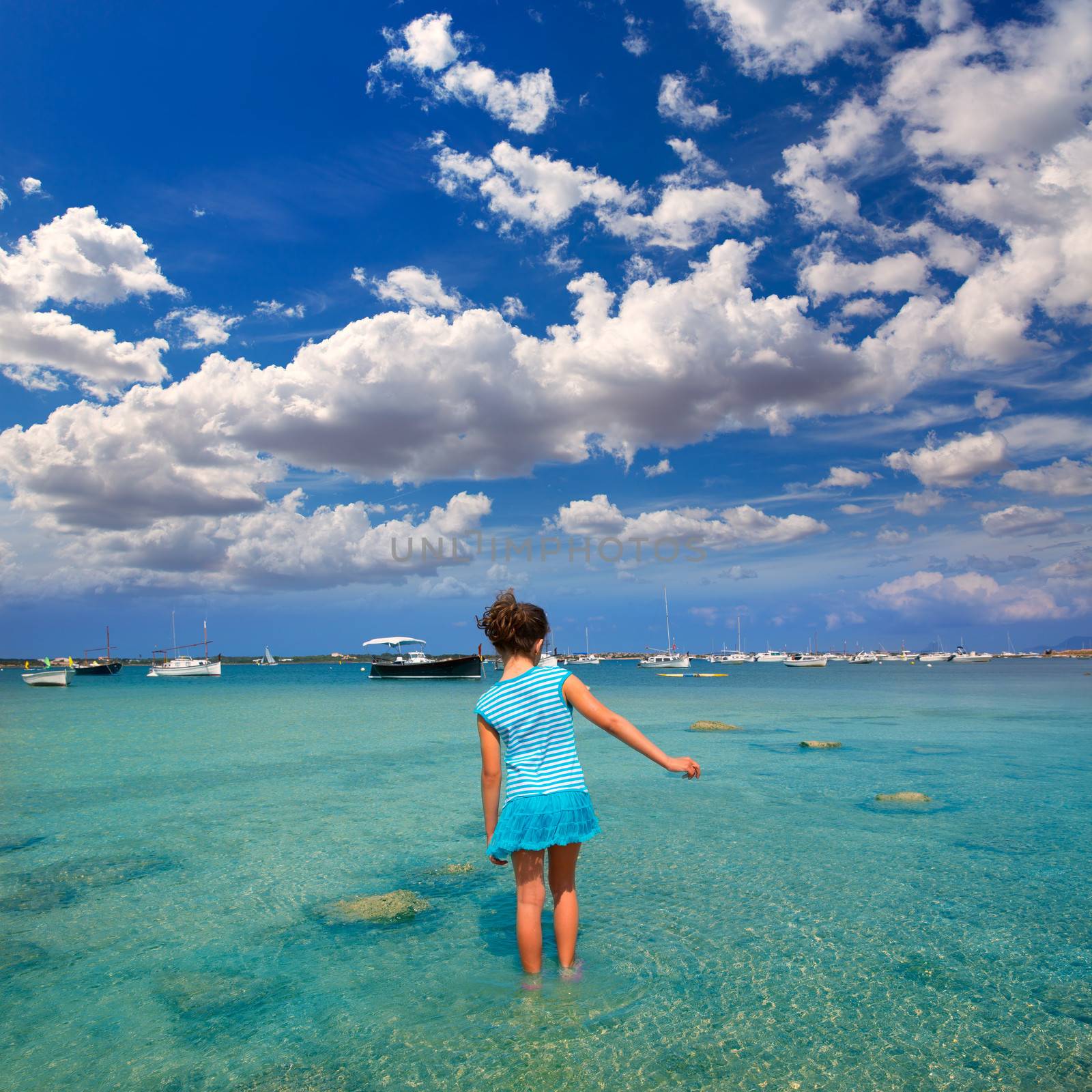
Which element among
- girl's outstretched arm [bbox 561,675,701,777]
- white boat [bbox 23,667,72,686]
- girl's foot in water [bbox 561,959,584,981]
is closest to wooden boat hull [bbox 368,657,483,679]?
white boat [bbox 23,667,72,686]

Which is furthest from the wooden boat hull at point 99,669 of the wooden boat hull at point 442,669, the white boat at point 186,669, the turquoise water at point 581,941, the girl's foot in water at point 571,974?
the girl's foot in water at point 571,974

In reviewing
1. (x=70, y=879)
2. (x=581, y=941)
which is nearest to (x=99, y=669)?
(x=70, y=879)

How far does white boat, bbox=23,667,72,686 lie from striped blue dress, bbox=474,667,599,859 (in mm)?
85910

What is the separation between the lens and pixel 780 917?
695 centimetres

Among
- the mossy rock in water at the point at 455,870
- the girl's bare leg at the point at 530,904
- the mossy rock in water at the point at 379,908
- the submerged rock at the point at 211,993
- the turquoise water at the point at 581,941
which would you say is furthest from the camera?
the mossy rock in water at the point at 455,870

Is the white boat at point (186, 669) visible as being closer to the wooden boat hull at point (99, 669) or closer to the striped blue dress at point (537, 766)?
the wooden boat hull at point (99, 669)

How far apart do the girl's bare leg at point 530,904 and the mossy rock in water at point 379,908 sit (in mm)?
2182

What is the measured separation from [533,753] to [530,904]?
1.10m

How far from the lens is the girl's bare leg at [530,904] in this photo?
4.99 m

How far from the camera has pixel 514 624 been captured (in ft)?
16.3

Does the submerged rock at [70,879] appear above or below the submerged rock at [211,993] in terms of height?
below

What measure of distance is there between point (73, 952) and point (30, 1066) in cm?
216

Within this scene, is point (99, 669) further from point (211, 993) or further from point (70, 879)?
point (211, 993)

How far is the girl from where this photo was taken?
4871 millimetres
